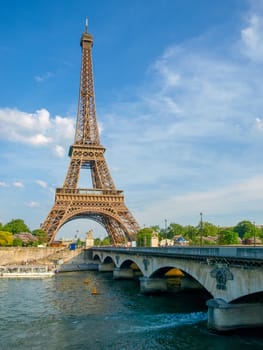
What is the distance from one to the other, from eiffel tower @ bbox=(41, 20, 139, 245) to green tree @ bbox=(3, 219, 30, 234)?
1142 inches

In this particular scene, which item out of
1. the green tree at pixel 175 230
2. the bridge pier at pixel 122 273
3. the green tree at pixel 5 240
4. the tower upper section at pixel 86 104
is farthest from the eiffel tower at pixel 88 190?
the green tree at pixel 175 230

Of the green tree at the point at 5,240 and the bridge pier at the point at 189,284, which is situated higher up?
the green tree at the point at 5,240

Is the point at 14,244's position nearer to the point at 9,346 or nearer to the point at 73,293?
the point at 73,293

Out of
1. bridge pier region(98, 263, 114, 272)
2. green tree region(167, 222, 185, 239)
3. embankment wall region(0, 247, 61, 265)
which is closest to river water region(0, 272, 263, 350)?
bridge pier region(98, 263, 114, 272)

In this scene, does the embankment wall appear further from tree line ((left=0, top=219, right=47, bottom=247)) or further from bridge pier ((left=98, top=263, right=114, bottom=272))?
bridge pier ((left=98, top=263, right=114, bottom=272))

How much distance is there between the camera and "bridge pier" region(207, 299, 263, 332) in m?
25.0

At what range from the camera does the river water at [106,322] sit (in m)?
24.0

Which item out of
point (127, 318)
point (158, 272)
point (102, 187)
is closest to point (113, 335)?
point (127, 318)

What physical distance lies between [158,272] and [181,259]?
11.0 meters

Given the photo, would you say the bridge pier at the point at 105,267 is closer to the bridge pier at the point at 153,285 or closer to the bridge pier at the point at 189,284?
the bridge pier at the point at 189,284

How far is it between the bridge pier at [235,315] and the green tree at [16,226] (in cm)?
9679

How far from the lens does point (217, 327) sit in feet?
83.8

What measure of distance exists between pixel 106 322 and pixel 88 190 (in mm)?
62500

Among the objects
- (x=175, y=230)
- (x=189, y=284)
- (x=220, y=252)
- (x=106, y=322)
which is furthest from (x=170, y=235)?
(x=220, y=252)
